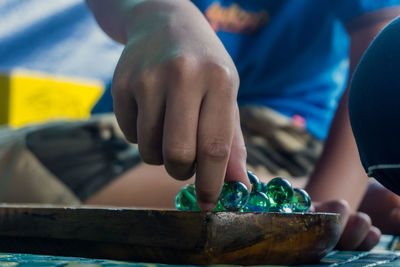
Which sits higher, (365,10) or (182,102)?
(182,102)

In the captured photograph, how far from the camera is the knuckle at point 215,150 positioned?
12.9 inches

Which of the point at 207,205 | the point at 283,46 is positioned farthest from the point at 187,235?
the point at 283,46

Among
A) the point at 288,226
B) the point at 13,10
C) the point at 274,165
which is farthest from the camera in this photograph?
the point at 13,10

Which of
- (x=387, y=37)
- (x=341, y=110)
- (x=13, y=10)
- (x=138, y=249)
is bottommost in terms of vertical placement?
(x=13, y=10)

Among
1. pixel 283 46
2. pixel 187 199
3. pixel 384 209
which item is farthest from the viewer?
pixel 283 46

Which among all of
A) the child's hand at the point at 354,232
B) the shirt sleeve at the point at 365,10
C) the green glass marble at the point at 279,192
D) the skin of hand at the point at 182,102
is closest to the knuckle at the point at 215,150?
the skin of hand at the point at 182,102

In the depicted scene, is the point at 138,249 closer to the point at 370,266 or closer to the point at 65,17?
the point at 370,266

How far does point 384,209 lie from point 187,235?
1.80ft

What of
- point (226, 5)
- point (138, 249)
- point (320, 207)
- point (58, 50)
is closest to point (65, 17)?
point (58, 50)

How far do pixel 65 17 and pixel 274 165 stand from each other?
1098 mm

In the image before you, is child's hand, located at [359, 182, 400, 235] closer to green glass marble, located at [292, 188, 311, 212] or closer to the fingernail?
green glass marble, located at [292, 188, 311, 212]

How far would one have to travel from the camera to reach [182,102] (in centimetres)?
32

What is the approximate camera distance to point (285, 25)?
3.53 feet

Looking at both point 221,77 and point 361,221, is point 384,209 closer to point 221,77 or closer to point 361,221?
point 361,221
